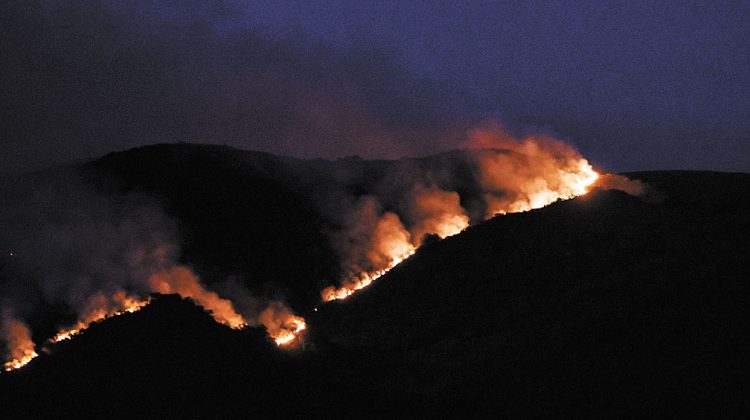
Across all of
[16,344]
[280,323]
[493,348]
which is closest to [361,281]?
[280,323]

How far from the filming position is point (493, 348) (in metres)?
24.8

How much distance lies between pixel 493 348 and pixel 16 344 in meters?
26.3

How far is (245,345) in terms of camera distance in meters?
22.2

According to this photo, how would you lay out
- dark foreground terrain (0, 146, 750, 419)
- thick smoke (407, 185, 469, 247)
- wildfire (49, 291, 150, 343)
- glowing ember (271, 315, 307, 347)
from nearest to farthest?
1. dark foreground terrain (0, 146, 750, 419)
2. glowing ember (271, 315, 307, 347)
3. wildfire (49, 291, 150, 343)
4. thick smoke (407, 185, 469, 247)

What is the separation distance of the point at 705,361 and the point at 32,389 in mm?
20020

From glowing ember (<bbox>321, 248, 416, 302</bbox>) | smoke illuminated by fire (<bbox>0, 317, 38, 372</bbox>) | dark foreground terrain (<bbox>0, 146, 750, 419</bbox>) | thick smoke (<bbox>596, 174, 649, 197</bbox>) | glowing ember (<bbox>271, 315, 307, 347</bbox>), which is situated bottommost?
dark foreground terrain (<bbox>0, 146, 750, 419</bbox>)

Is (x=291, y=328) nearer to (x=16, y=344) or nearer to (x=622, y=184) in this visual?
(x=16, y=344)

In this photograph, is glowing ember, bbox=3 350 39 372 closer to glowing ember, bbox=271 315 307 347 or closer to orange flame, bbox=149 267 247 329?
orange flame, bbox=149 267 247 329

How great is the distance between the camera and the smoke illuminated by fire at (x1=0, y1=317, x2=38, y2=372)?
33969 mm

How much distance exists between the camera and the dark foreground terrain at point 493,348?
18812mm

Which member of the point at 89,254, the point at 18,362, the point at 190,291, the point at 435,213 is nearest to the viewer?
the point at 18,362

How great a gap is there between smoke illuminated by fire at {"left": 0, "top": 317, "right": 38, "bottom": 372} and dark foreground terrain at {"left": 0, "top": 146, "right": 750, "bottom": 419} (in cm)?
1178

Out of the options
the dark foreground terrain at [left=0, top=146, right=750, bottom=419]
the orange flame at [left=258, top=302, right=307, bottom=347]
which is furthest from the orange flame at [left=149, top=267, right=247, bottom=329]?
the dark foreground terrain at [left=0, top=146, right=750, bottom=419]

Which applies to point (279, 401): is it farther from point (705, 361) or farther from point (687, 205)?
point (687, 205)
